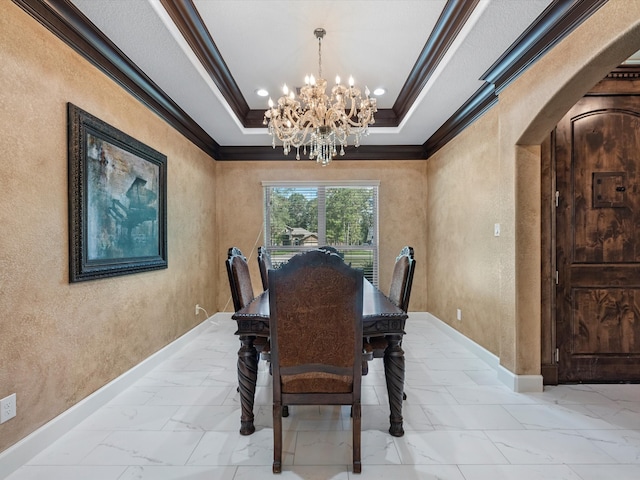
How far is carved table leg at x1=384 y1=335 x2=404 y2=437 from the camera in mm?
1918

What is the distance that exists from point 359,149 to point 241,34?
2646 millimetres

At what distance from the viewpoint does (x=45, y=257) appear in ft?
6.07

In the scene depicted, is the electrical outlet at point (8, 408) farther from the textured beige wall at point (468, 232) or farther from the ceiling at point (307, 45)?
the textured beige wall at point (468, 232)

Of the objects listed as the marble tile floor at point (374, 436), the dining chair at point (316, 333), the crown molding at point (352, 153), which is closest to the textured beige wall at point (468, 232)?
the crown molding at point (352, 153)

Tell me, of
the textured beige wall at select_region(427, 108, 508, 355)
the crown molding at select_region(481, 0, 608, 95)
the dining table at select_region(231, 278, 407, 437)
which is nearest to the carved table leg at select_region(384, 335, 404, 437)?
the dining table at select_region(231, 278, 407, 437)

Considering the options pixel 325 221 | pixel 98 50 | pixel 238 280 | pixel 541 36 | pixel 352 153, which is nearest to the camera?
pixel 541 36

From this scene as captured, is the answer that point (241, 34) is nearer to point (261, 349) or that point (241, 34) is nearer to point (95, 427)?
point (261, 349)

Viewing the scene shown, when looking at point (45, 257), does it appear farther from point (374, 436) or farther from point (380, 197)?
point (380, 197)

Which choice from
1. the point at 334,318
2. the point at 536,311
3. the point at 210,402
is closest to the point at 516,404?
the point at 536,311

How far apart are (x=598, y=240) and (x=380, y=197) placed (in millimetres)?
2752

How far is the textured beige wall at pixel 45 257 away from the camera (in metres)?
1.64

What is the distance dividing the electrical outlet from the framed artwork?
69cm

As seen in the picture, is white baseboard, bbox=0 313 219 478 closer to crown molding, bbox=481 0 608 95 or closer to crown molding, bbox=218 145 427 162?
crown molding, bbox=218 145 427 162

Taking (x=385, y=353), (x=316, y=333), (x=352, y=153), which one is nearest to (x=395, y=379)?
(x=385, y=353)
